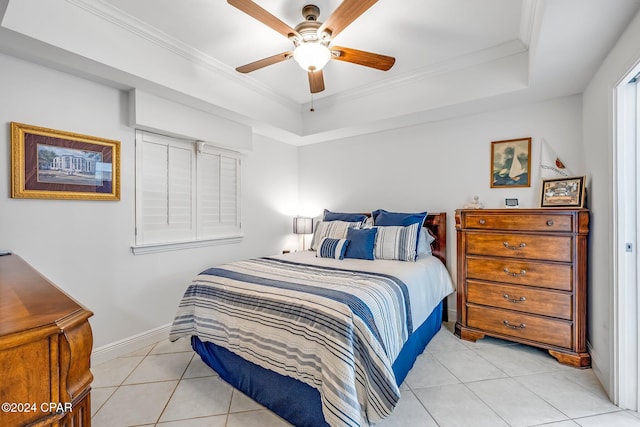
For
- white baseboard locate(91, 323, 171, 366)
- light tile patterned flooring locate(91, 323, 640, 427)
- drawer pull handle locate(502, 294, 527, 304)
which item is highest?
drawer pull handle locate(502, 294, 527, 304)

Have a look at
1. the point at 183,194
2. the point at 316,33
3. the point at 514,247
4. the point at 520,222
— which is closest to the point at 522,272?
the point at 514,247

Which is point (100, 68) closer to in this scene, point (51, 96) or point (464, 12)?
point (51, 96)

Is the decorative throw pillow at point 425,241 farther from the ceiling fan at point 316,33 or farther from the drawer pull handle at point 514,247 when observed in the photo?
the ceiling fan at point 316,33

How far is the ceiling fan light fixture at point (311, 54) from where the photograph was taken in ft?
6.31

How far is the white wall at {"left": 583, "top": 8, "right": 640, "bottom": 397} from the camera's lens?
173 cm

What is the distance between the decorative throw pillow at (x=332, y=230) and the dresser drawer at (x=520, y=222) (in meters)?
1.15

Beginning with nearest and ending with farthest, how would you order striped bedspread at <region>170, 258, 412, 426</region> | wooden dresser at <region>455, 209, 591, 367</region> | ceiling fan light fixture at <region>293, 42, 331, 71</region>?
striped bedspread at <region>170, 258, 412, 426</region> → ceiling fan light fixture at <region>293, 42, 331, 71</region> → wooden dresser at <region>455, 209, 591, 367</region>

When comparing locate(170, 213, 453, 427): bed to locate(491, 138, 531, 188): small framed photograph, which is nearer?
locate(170, 213, 453, 427): bed

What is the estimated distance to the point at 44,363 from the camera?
618 millimetres

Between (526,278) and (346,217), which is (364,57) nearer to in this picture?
(346,217)

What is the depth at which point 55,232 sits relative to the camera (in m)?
2.16

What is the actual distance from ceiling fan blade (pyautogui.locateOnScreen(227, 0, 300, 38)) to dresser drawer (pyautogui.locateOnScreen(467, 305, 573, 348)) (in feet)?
8.94

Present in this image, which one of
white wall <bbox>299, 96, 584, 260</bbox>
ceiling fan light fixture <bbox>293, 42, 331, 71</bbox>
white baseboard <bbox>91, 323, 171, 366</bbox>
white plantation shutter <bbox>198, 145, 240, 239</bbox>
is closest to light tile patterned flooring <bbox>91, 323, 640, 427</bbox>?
white baseboard <bbox>91, 323, 171, 366</bbox>

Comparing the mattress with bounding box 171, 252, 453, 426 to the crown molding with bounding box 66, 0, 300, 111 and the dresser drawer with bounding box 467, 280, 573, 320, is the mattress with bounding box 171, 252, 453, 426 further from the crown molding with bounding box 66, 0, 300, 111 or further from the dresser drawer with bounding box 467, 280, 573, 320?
the crown molding with bounding box 66, 0, 300, 111
